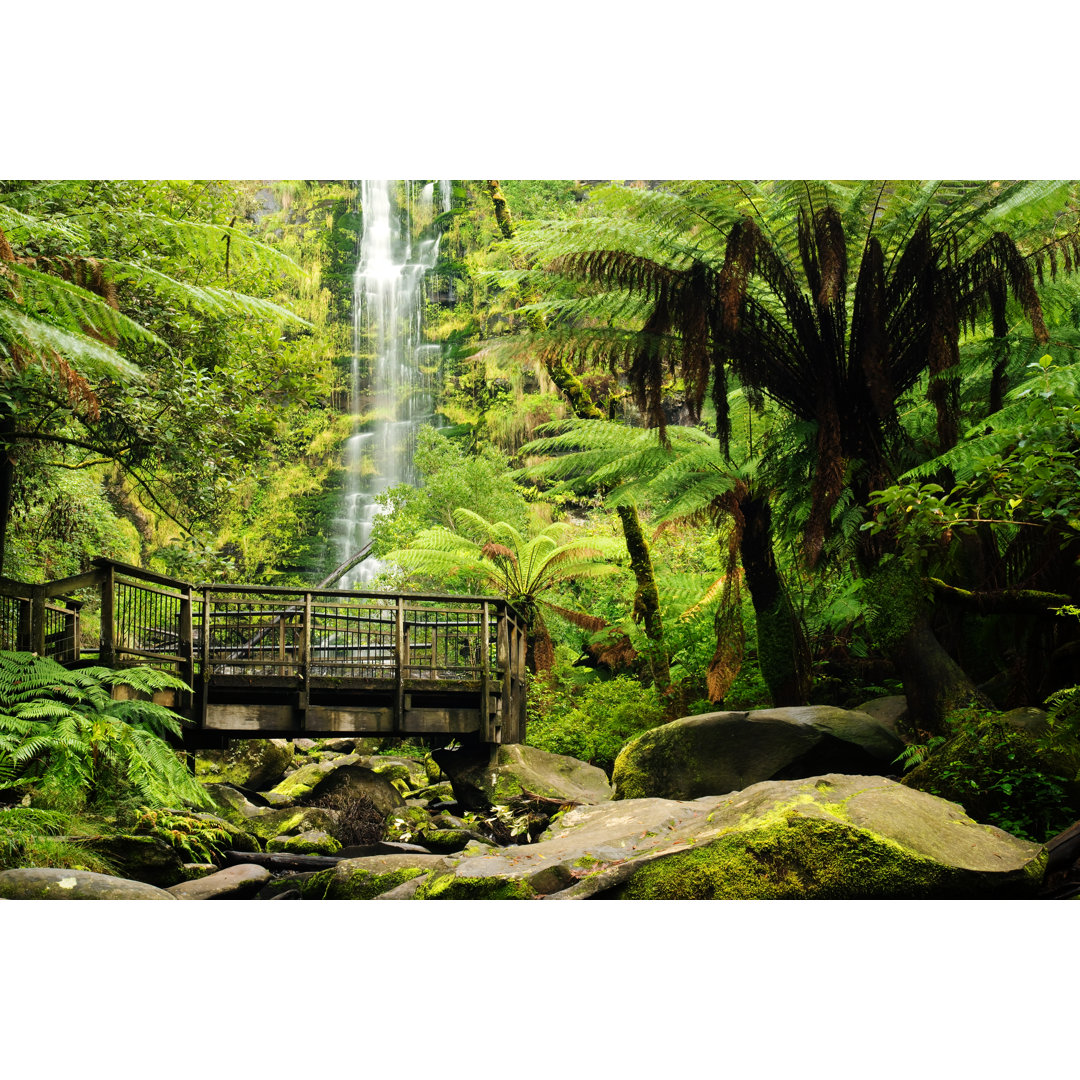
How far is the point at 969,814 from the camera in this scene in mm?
3750

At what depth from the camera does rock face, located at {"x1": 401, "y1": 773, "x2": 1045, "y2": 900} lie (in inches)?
129

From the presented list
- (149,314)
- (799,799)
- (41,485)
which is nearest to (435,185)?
(149,314)

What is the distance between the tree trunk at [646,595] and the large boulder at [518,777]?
1318 millimetres

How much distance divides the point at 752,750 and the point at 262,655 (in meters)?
3.62

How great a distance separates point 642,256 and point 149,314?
296 cm

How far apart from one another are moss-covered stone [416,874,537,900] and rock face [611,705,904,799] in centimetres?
175

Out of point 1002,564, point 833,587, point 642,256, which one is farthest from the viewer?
point 833,587

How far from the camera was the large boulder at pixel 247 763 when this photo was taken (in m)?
7.52

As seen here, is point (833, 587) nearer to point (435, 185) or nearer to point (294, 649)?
point (294, 649)

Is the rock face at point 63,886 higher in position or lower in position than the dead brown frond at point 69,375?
lower

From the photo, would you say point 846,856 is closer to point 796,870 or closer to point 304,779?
point 796,870

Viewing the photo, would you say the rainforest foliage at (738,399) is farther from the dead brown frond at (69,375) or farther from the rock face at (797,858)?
the rock face at (797,858)

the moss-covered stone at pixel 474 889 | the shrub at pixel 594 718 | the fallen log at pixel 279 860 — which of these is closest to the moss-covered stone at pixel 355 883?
the moss-covered stone at pixel 474 889

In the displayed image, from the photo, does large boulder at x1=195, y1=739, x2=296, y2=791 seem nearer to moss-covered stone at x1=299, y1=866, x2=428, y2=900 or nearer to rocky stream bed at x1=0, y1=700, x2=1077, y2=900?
rocky stream bed at x1=0, y1=700, x2=1077, y2=900
